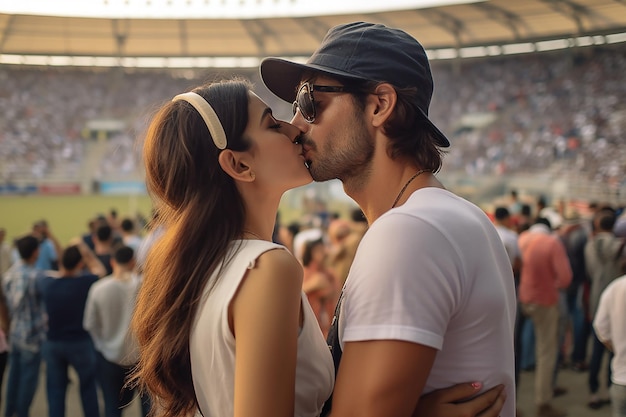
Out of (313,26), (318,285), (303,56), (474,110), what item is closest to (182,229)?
(318,285)

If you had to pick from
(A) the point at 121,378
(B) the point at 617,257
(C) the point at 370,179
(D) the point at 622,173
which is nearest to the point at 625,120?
(D) the point at 622,173

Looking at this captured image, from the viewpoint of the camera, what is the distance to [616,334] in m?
4.80

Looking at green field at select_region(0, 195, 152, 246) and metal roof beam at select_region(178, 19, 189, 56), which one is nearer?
green field at select_region(0, 195, 152, 246)

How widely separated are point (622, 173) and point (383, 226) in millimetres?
22020

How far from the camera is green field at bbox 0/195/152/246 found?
23.8 m

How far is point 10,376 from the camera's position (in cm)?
636

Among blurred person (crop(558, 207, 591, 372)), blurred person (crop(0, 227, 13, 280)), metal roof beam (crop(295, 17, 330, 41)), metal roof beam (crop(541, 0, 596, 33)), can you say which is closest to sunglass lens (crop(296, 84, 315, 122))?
blurred person (crop(558, 207, 591, 372))

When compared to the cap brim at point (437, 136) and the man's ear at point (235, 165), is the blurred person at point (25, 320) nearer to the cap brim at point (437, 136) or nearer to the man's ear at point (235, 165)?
the man's ear at point (235, 165)

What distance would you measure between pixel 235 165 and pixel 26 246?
5.01m

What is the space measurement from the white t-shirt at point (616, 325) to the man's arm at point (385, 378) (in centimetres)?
395

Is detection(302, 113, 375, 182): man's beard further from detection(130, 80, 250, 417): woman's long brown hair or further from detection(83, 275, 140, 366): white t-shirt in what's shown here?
detection(83, 275, 140, 366): white t-shirt

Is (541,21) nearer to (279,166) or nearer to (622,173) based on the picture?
(622,173)

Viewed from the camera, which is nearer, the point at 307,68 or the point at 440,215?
the point at 440,215

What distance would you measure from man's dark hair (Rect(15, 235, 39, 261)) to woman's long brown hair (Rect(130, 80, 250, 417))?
15.5 ft
